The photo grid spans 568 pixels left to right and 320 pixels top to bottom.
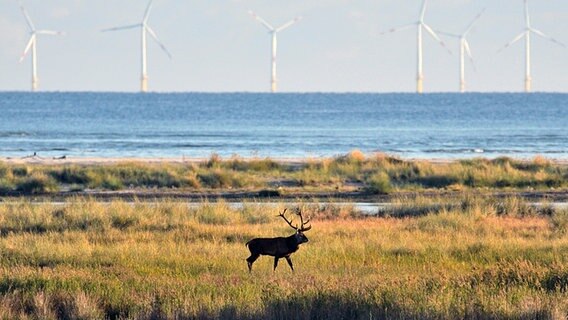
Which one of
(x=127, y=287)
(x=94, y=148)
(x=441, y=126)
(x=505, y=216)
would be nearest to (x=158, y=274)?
→ (x=127, y=287)

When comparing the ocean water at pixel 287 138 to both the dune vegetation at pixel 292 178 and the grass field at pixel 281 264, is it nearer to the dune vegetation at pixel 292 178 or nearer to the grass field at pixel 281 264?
the dune vegetation at pixel 292 178

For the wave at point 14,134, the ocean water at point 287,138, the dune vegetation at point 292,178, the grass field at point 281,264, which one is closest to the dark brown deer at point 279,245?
the grass field at point 281,264

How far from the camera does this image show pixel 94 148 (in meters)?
66.4

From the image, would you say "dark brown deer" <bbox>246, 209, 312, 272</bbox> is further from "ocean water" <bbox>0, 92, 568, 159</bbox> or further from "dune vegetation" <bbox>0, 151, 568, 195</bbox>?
"ocean water" <bbox>0, 92, 568, 159</bbox>

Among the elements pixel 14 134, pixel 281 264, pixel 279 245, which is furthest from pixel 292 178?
pixel 14 134

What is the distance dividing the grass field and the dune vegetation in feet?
32.6

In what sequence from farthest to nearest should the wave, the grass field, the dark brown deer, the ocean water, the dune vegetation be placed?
the wave < the ocean water < the dune vegetation < the dark brown deer < the grass field

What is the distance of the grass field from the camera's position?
1384cm

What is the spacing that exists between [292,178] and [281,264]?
2246cm

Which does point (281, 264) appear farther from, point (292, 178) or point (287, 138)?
point (287, 138)

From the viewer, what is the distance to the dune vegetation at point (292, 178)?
36781mm

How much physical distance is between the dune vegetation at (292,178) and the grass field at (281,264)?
993 cm

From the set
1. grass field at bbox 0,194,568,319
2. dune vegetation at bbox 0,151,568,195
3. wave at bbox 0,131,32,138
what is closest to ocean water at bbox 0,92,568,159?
wave at bbox 0,131,32,138

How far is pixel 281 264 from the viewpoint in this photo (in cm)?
1756
